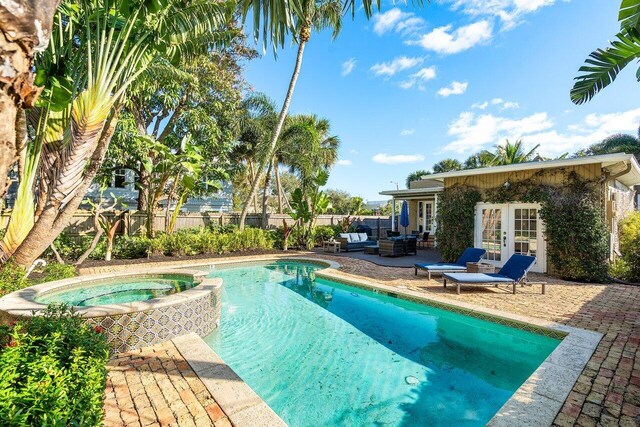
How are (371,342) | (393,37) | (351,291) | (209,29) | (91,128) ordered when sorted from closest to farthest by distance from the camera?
(91,128)
(371,342)
(209,29)
(351,291)
(393,37)

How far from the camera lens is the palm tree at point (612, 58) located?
4.72 meters

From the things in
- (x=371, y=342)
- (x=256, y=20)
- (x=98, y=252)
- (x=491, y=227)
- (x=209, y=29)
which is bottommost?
(x=371, y=342)

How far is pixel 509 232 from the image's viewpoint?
11586mm

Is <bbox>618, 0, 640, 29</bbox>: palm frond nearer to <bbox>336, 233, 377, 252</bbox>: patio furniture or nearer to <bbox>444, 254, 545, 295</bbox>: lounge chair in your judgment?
<bbox>444, 254, 545, 295</bbox>: lounge chair

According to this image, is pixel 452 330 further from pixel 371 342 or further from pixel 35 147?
pixel 35 147

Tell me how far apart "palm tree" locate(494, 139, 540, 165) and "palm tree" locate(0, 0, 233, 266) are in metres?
18.6

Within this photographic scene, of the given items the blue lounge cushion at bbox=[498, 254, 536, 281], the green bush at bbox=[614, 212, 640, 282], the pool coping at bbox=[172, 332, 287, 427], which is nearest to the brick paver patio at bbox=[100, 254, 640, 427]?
the pool coping at bbox=[172, 332, 287, 427]

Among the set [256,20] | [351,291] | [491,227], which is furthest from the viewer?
[491,227]

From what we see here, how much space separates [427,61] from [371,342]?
13.4 metres

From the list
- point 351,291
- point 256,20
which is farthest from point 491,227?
point 256,20

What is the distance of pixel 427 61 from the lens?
14266mm

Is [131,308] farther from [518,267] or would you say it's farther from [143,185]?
[143,185]

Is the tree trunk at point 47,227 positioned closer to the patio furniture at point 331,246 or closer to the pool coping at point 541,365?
the pool coping at point 541,365

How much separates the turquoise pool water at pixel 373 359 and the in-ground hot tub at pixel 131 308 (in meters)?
0.68
